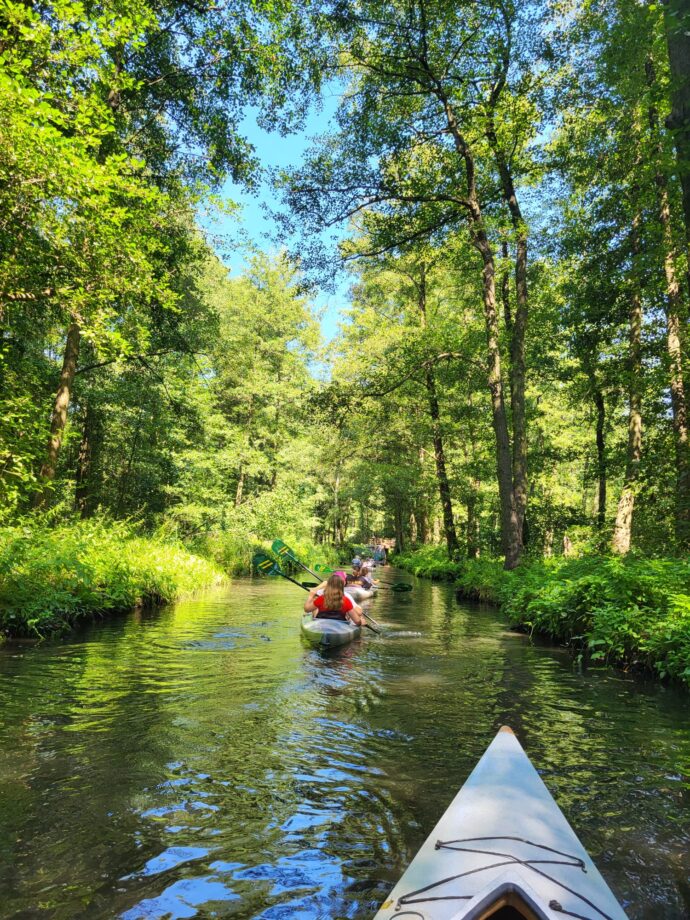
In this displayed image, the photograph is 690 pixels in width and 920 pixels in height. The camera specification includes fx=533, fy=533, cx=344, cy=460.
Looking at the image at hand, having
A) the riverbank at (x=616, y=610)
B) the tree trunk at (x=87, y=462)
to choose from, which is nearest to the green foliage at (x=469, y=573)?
the riverbank at (x=616, y=610)

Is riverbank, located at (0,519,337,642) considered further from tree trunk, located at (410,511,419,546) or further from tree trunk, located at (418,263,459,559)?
tree trunk, located at (410,511,419,546)

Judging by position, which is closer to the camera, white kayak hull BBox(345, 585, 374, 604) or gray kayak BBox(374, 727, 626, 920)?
gray kayak BBox(374, 727, 626, 920)

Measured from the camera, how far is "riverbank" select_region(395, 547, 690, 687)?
20.6 feet

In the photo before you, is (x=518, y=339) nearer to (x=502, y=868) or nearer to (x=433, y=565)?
(x=433, y=565)

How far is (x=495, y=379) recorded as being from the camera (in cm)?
1356

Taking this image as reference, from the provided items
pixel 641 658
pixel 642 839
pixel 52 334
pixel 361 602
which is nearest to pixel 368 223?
pixel 52 334

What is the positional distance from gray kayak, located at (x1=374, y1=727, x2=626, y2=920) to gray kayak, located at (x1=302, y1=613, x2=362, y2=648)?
17.6ft

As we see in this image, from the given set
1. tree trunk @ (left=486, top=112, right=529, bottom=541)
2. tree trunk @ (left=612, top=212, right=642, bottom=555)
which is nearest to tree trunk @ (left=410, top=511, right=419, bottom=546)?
tree trunk @ (left=486, top=112, right=529, bottom=541)

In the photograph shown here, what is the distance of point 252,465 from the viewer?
23141 mm

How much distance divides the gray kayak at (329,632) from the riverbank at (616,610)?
348 centimetres

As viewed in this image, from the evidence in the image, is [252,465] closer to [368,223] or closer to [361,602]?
[361,602]

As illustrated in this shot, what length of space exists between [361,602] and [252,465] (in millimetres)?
10448

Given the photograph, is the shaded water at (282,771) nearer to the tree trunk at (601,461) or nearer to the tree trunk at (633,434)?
the tree trunk at (633,434)

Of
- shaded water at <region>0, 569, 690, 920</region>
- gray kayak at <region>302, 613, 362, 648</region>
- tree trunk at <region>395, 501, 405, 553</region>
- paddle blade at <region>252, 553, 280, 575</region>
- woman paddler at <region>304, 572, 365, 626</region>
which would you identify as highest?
tree trunk at <region>395, 501, 405, 553</region>
